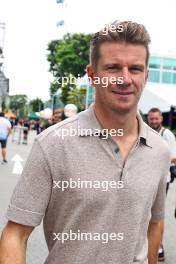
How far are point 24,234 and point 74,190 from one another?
0.22 m

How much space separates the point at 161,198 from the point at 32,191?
560mm

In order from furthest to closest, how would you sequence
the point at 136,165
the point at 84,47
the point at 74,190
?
Result: the point at 84,47 → the point at 136,165 → the point at 74,190

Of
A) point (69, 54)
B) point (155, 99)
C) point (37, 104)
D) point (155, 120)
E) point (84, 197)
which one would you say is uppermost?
point (84, 197)

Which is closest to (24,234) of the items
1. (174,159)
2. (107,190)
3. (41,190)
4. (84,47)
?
(41,190)

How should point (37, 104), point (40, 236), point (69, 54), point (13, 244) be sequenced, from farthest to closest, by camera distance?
point (37, 104) → point (69, 54) → point (40, 236) → point (13, 244)

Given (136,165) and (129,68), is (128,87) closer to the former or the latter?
(129,68)

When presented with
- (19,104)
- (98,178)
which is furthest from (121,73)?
(19,104)

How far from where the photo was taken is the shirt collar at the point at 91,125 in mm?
1946

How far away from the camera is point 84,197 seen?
1.84 m

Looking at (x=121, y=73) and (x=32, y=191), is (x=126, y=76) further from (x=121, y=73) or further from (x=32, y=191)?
(x=32, y=191)

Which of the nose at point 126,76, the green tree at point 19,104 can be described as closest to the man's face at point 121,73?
the nose at point 126,76

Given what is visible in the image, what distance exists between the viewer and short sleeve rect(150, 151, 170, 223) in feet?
6.89

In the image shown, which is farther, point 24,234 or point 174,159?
point 174,159

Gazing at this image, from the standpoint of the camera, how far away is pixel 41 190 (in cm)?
185
